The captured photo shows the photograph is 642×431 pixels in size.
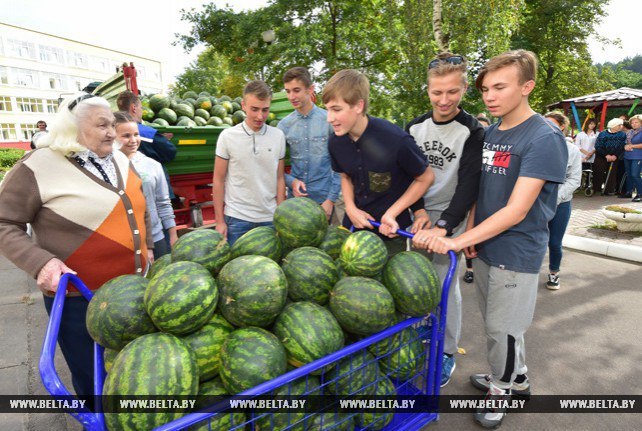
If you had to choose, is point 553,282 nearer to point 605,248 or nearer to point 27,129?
point 605,248

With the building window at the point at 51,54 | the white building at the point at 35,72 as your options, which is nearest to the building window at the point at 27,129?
the white building at the point at 35,72

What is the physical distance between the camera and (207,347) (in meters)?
1.57

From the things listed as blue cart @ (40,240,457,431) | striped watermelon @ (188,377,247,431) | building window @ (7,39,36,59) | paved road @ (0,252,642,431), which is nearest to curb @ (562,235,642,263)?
paved road @ (0,252,642,431)

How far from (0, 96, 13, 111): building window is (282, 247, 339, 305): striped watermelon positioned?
6353cm

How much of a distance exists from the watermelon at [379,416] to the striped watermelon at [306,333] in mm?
349

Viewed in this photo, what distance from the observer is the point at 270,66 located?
1341 centimetres

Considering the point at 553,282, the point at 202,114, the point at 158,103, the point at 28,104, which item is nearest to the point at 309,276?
the point at 553,282

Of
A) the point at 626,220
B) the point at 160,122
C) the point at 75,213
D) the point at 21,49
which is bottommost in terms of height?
the point at 626,220

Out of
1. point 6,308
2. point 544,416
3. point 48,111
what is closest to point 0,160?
point 6,308

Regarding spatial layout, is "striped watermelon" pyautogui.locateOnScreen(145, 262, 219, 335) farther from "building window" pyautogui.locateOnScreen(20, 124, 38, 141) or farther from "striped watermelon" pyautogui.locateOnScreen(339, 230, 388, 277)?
"building window" pyautogui.locateOnScreen(20, 124, 38, 141)

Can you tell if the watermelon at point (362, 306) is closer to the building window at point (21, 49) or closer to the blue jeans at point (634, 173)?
the blue jeans at point (634, 173)

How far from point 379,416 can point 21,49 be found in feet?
230

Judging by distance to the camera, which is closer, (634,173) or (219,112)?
(219,112)

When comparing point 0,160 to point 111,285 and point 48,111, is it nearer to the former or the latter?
point 111,285
